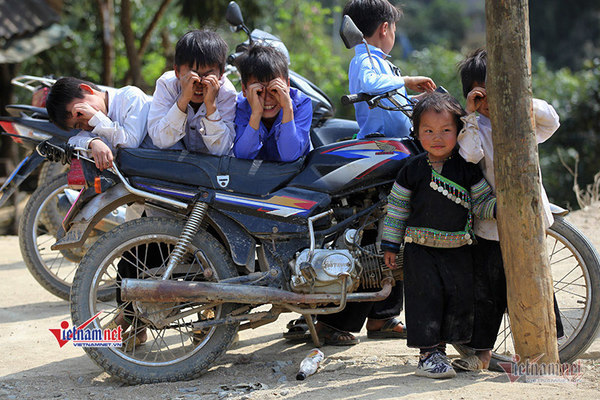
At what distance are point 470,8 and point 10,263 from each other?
42.0 m

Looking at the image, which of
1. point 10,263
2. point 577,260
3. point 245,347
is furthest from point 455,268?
point 10,263

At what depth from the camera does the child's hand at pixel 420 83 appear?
12.9ft

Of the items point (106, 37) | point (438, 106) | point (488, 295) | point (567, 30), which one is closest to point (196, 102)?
point (438, 106)

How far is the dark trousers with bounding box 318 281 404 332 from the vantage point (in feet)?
13.3

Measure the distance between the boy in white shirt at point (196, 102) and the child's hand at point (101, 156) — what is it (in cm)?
25

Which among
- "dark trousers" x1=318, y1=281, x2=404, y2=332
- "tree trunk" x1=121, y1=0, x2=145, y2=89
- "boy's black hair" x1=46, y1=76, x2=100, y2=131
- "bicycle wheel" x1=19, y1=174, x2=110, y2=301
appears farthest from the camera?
"tree trunk" x1=121, y1=0, x2=145, y2=89

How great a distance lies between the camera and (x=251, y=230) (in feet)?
11.7

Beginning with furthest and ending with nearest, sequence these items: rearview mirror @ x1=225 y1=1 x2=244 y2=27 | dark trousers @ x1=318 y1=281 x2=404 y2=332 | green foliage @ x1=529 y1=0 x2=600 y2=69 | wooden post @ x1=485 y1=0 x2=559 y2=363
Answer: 1. green foliage @ x1=529 y1=0 x2=600 y2=69
2. rearview mirror @ x1=225 y1=1 x2=244 y2=27
3. dark trousers @ x1=318 y1=281 x2=404 y2=332
4. wooden post @ x1=485 y1=0 x2=559 y2=363

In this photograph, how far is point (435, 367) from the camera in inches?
131

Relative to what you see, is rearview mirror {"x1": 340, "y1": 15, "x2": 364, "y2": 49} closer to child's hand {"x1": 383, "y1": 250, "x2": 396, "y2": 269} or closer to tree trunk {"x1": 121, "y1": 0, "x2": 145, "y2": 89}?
child's hand {"x1": 383, "y1": 250, "x2": 396, "y2": 269}

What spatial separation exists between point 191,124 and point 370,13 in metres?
1.25

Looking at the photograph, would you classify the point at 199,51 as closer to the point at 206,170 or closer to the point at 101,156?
the point at 206,170
